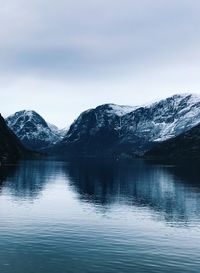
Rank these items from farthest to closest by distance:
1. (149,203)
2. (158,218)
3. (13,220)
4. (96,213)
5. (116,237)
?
(149,203) < (96,213) < (158,218) < (13,220) < (116,237)

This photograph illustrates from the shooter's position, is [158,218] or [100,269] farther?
[158,218]

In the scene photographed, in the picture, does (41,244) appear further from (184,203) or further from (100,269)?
(184,203)

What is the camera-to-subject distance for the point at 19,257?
229 feet

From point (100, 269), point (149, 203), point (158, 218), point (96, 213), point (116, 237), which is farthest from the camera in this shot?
point (149, 203)

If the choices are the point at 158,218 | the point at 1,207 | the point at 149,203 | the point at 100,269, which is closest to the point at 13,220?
the point at 1,207

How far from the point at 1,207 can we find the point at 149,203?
49396mm

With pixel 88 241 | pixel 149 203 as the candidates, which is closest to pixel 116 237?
pixel 88 241

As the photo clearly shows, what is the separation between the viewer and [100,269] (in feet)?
211

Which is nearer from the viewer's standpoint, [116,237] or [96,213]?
[116,237]

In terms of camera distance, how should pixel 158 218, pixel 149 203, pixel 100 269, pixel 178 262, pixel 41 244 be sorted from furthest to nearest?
pixel 149 203 → pixel 158 218 → pixel 41 244 → pixel 178 262 → pixel 100 269

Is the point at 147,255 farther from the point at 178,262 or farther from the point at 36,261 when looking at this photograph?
the point at 36,261

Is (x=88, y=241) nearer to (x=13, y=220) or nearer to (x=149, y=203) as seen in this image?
(x=13, y=220)

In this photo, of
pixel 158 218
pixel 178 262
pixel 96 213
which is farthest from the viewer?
pixel 96 213

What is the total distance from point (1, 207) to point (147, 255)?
6583cm
